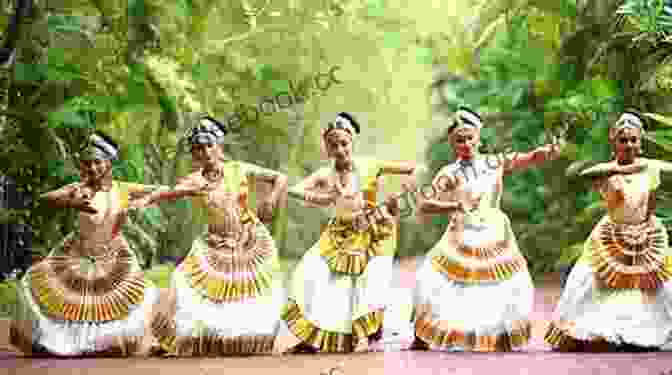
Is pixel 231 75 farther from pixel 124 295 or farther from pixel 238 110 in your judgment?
pixel 124 295

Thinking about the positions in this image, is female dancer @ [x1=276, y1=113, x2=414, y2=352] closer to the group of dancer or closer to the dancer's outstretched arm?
the group of dancer

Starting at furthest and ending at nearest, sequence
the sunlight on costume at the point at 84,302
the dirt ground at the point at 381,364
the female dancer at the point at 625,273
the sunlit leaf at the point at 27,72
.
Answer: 1. the sunlit leaf at the point at 27,72
2. the female dancer at the point at 625,273
3. the sunlight on costume at the point at 84,302
4. the dirt ground at the point at 381,364

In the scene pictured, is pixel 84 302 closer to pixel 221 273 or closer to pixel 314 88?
pixel 221 273

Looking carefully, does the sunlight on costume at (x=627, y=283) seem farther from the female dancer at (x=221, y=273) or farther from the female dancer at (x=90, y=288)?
the female dancer at (x=90, y=288)

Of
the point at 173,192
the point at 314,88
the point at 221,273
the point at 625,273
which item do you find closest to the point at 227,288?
the point at 221,273

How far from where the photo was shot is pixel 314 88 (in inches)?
324

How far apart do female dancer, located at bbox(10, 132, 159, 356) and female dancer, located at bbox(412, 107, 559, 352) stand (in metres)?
1.51

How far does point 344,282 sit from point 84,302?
52.8 inches

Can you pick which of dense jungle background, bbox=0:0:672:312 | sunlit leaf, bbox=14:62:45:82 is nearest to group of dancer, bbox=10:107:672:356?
dense jungle background, bbox=0:0:672:312

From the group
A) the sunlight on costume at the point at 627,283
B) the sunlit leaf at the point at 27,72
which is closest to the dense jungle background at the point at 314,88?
the sunlit leaf at the point at 27,72

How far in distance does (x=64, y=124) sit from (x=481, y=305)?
12.0ft

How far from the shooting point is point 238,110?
809 cm

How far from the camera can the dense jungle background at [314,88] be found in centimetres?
707

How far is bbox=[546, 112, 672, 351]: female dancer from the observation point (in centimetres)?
498
